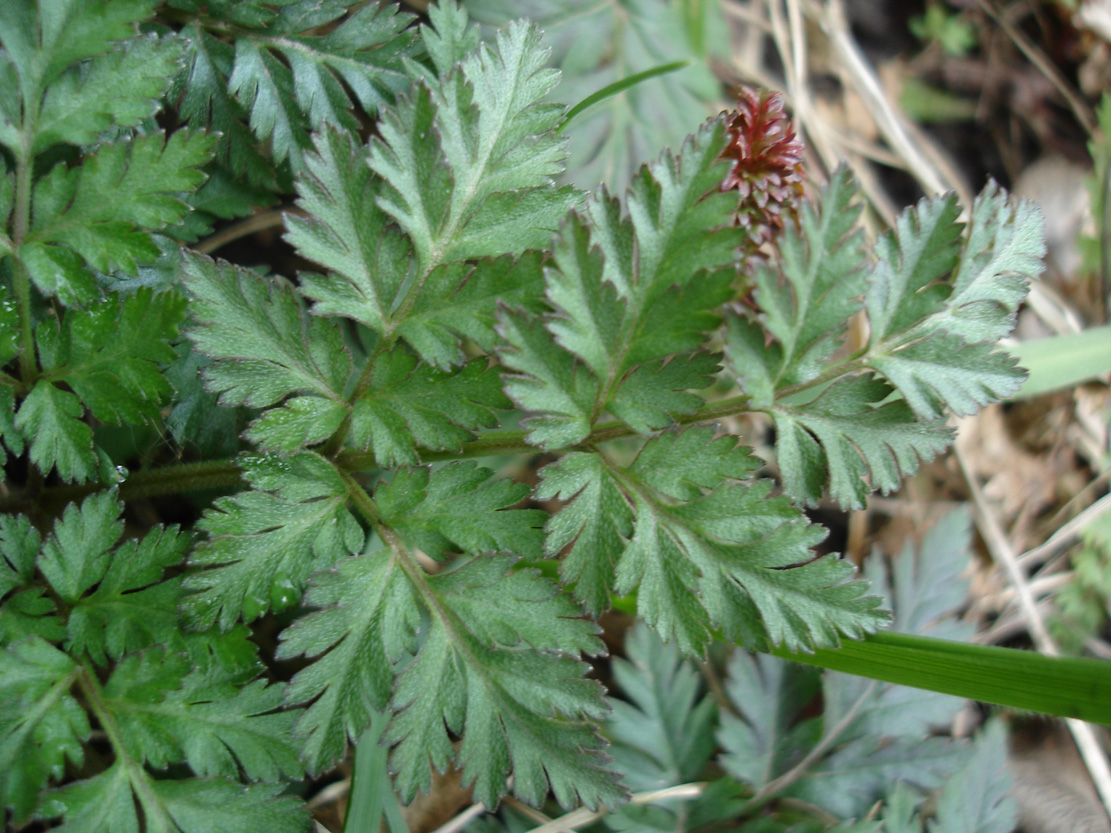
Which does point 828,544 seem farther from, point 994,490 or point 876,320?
point 876,320

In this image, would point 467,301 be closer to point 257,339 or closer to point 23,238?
point 257,339

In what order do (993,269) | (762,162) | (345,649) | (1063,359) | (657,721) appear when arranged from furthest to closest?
1. (1063,359)
2. (657,721)
3. (762,162)
4. (993,269)
5. (345,649)


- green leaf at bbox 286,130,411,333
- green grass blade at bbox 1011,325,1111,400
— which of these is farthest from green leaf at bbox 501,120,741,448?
green grass blade at bbox 1011,325,1111,400

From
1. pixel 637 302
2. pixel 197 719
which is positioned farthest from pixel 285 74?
pixel 197 719

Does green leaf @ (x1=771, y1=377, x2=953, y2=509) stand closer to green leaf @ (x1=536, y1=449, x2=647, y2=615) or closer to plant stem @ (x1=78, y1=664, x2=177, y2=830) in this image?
green leaf @ (x1=536, y1=449, x2=647, y2=615)

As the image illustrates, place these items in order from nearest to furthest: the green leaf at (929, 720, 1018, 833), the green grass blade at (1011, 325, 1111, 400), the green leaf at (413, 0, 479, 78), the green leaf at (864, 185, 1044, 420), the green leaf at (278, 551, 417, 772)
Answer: the green leaf at (278, 551, 417, 772) → the green leaf at (864, 185, 1044, 420) → the green leaf at (413, 0, 479, 78) → the green leaf at (929, 720, 1018, 833) → the green grass blade at (1011, 325, 1111, 400)

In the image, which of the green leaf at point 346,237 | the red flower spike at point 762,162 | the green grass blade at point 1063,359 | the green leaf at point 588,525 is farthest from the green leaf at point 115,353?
the green grass blade at point 1063,359
